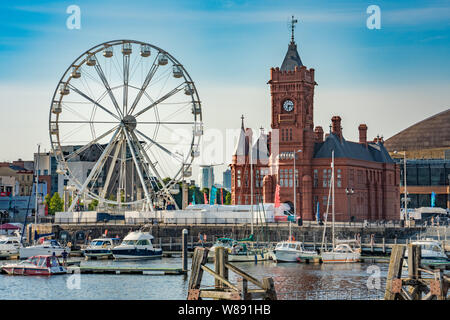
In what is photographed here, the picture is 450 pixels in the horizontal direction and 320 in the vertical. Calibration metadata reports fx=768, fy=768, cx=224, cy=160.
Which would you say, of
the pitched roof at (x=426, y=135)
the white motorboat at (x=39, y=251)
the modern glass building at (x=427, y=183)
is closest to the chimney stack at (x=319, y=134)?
the modern glass building at (x=427, y=183)

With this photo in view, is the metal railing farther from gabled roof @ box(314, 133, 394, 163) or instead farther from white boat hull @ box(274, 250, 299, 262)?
gabled roof @ box(314, 133, 394, 163)

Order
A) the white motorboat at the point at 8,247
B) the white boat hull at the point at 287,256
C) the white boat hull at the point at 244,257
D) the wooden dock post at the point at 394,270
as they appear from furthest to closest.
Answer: the white motorboat at the point at 8,247 < the white boat hull at the point at 244,257 < the white boat hull at the point at 287,256 < the wooden dock post at the point at 394,270

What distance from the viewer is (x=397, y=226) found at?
98500 mm

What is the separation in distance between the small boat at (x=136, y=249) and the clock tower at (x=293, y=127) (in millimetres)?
36800

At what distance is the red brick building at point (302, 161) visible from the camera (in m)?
114

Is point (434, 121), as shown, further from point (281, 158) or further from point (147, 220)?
point (147, 220)

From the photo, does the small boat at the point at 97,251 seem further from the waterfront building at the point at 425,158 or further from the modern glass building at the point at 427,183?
the modern glass building at the point at 427,183

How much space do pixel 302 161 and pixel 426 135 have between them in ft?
261

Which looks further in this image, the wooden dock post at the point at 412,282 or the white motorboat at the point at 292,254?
the white motorboat at the point at 292,254

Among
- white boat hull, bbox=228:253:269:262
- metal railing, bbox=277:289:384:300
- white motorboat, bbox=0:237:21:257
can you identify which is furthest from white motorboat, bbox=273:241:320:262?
white motorboat, bbox=0:237:21:257

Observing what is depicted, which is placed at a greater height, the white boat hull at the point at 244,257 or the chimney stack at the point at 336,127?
the chimney stack at the point at 336,127

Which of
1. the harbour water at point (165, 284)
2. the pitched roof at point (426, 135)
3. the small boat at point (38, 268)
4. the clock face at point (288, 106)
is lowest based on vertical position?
the harbour water at point (165, 284)

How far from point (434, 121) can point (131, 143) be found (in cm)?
11462
